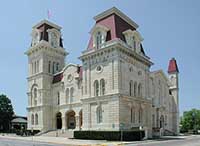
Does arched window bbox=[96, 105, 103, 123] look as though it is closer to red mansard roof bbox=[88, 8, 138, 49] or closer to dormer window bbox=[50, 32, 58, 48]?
red mansard roof bbox=[88, 8, 138, 49]

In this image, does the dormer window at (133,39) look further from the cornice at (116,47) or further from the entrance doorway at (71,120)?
the entrance doorway at (71,120)

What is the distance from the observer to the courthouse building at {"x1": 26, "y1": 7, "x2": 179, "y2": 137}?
4562 cm

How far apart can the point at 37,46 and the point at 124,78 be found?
81.3 feet

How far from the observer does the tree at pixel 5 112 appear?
80.2 meters

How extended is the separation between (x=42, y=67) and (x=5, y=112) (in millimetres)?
25127

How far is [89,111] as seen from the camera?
159 feet

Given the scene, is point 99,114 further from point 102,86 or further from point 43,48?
point 43,48

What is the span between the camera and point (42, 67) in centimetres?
6288

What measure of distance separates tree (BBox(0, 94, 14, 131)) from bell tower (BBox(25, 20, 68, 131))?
1783cm

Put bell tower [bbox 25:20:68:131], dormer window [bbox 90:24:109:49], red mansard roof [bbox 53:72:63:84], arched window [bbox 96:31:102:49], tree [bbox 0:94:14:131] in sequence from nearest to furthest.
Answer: dormer window [bbox 90:24:109:49], arched window [bbox 96:31:102:49], red mansard roof [bbox 53:72:63:84], bell tower [bbox 25:20:68:131], tree [bbox 0:94:14:131]

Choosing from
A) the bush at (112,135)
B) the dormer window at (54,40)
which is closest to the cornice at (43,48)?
the dormer window at (54,40)

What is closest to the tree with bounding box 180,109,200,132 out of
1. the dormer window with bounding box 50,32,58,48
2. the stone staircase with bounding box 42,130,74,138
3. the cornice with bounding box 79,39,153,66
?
the cornice with bounding box 79,39,153,66

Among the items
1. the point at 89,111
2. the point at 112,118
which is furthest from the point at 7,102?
the point at 112,118

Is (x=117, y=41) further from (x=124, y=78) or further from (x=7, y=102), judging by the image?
(x=7, y=102)
